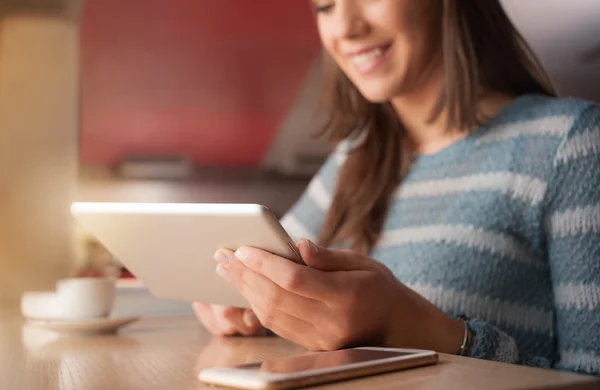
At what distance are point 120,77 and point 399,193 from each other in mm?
2928

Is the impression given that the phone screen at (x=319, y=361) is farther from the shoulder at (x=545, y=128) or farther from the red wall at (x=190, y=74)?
the red wall at (x=190, y=74)

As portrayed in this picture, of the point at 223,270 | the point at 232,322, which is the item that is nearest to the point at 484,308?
the point at 232,322

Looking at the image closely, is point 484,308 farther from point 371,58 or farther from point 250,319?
point 371,58

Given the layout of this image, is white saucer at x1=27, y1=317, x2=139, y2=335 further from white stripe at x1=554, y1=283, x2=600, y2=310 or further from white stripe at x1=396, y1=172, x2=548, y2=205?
white stripe at x1=554, y1=283, x2=600, y2=310

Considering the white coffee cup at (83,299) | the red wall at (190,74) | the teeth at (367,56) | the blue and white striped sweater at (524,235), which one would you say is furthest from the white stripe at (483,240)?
the red wall at (190,74)

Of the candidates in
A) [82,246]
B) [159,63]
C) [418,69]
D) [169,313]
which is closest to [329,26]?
[418,69]

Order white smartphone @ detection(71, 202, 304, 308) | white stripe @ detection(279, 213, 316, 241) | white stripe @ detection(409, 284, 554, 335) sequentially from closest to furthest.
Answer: white smartphone @ detection(71, 202, 304, 308)
white stripe @ detection(409, 284, 554, 335)
white stripe @ detection(279, 213, 316, 241)

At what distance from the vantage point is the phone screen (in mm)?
673

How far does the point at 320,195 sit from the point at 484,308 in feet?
1.82

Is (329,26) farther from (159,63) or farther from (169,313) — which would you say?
(159,63)

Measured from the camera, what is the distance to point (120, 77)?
161 inches

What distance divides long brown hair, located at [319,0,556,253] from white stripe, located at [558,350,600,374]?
1.38 ft

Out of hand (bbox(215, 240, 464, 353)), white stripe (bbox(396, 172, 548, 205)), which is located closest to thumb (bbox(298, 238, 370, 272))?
hand (bbox(215, 240, 464, 353))

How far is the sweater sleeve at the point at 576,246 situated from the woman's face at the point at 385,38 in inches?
12.2
